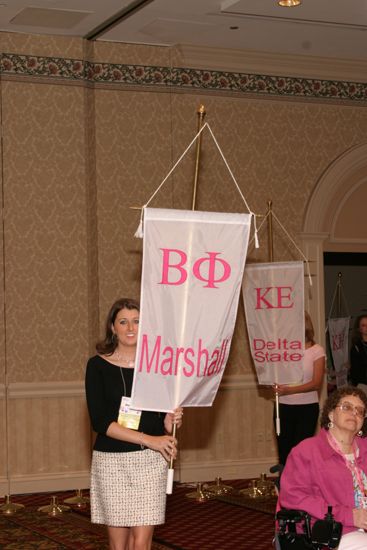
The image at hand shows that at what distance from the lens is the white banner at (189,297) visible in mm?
5004

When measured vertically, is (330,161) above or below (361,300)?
above

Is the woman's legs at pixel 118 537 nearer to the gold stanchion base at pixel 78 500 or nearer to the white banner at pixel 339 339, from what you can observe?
the gold stanchion base at pixel 78 500

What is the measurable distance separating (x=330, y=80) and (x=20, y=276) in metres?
3.68

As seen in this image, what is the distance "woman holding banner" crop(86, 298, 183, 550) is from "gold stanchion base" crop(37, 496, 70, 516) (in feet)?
10.7

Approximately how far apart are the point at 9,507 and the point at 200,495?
157 centimetres

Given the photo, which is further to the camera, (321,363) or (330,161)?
(330,161)

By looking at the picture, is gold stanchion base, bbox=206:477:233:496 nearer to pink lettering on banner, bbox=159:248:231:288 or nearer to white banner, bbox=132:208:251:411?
white banner, bbox=132:208:251:411

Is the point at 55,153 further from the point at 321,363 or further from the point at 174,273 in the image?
the point at 174,273

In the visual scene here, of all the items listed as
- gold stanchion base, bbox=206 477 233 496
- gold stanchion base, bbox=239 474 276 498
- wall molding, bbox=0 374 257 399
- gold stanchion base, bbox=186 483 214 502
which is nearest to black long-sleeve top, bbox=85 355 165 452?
gold stanchion base, bbox=186 483 214 502

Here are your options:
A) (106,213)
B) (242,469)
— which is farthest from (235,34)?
(242,469)

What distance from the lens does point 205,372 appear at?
5.09 meters

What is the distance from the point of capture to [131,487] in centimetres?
472

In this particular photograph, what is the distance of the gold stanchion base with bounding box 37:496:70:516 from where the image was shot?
800 cm

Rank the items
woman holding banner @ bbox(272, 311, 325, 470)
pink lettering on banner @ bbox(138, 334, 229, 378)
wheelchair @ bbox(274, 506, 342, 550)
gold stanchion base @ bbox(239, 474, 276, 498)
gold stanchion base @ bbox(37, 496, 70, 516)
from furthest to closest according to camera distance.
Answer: gold stanchion base @ bbox(239, 474, 276, 498) < woman holding banner @ bbox(272, 311, 325, 470) < gold stanchion base @ bbox(37, 496, 70, 516) < pink lettering on banner @ bbox(138, 334, 229, 378) < wheelchair @ bbox(274, 506, 342, 550)
